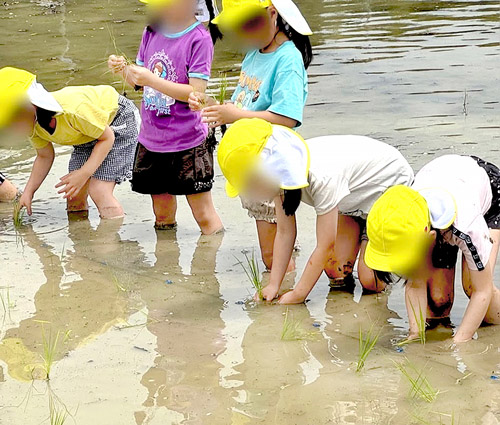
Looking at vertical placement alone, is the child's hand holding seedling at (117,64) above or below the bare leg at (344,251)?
above

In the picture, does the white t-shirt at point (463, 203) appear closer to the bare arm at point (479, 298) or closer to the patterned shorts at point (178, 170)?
the bare arm at point (479, 298)

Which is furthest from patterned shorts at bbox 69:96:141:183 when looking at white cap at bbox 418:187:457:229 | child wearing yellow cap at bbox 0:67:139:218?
white cap at bbox 418:187:457:229

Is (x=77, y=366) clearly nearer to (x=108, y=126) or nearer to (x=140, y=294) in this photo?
(x=140, y=294)

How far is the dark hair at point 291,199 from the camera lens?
3785mm

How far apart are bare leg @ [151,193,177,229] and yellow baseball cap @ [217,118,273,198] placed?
1513 millimetres

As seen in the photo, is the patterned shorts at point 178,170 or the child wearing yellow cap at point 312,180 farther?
the patterned shorts at point 178,170

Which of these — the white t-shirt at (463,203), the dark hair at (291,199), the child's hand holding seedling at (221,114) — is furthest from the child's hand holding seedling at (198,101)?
the white t-shirt at (463,203)

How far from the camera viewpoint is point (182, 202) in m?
5.71

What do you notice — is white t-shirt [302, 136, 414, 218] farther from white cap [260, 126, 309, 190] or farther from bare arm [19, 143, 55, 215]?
bare arm [19, 143, 55, 215]

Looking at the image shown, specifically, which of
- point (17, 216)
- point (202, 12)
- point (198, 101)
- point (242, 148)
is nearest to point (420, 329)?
point (242, 148)

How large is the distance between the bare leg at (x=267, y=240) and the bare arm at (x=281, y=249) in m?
0.38

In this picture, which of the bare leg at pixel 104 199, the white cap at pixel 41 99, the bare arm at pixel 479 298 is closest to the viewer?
the bare arm at pixel 479 298

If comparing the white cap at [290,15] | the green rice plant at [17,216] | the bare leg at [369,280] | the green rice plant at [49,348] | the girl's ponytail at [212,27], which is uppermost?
the white cap at [290,15]

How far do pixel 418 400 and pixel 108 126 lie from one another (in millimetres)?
2776
